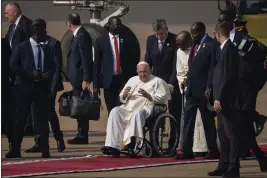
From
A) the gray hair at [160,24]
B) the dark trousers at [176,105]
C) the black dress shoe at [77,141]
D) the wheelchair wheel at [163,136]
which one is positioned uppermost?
the gray hair at [160,24]

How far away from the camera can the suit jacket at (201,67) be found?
61.7ft

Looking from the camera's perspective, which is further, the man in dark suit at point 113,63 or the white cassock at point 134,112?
the man in dark suit at point 113,63

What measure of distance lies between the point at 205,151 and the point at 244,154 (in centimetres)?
68

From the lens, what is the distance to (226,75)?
1669 centimetres

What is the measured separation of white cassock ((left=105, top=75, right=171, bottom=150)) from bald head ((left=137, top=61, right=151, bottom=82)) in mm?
67

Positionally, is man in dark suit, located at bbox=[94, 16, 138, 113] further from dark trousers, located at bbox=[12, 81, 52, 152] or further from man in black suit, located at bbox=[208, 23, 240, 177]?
man in black suit, located at bbox=[208, 23, 240, 177]

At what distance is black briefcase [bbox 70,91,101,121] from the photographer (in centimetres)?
2041

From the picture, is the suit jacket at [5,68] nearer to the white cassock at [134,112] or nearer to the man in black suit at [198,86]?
the white cassock at [134,112]

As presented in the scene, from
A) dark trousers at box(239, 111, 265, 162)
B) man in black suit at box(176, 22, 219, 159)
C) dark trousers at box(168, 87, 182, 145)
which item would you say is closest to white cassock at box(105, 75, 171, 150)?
man in black suit at box(176, 22, 219, 159)

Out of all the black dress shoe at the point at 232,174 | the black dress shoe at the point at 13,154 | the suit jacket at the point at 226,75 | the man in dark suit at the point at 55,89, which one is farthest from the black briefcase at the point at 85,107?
the black dress shoe at the point at 232,174

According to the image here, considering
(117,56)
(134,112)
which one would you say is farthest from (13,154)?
(117,56)

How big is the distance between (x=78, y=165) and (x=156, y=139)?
55.5 inches

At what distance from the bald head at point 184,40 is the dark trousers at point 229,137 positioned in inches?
108

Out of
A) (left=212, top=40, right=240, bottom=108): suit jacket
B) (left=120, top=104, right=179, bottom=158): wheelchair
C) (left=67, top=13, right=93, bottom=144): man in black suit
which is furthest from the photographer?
(left=67, top=13, right=93, bottom=144): man in black suit
